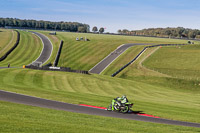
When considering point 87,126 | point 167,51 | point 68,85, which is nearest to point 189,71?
point 167,51

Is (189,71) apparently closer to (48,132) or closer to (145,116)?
(145,116)

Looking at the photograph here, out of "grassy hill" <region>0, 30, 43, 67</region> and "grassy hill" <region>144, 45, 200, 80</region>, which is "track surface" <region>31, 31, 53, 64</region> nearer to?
"grassy hill" <region>0, 30, 43, 67</region>

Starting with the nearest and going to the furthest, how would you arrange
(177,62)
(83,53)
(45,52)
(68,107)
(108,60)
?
(68,107) → (177,62) → (108,60) → (83,53) → (45,52)

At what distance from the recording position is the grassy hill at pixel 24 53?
92731mm

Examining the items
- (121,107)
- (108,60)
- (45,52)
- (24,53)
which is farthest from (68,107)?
(24,53)

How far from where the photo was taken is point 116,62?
88125mm

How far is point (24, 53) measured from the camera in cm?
10475

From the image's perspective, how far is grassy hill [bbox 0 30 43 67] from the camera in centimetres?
9273

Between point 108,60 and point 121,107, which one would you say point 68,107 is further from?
point 108,60

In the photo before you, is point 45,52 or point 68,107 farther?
point 45,52

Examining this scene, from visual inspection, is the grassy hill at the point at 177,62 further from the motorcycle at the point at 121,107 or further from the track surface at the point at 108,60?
the motorcycle at the point at 121,107

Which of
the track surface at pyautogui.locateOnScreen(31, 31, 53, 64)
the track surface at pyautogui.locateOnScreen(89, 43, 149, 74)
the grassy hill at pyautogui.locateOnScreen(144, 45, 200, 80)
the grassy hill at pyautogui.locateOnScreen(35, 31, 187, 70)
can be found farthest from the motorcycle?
the track surface at pyautogui.locateOnScreen(31, 31, 53, 64)

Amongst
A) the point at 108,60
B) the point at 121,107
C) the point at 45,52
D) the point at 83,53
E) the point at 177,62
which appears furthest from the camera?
the point at 45,52

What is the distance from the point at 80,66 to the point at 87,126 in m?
71.4
